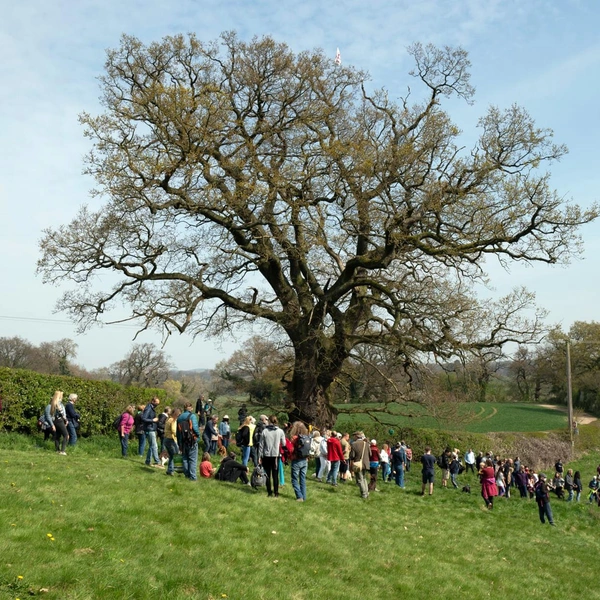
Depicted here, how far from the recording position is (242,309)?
80.8ft

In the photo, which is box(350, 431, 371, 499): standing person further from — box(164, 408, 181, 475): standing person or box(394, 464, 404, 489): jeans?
box(164, 408, 181, 475): standing person

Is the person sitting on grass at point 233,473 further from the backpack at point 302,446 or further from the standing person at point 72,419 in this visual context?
the standing person at point 72,419

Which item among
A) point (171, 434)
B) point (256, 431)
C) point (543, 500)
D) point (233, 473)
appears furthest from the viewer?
point (543, 500)

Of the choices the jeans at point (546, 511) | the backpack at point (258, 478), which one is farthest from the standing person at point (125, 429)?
the jeans at point (546, 511)

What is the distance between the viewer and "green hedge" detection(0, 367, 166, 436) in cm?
1742

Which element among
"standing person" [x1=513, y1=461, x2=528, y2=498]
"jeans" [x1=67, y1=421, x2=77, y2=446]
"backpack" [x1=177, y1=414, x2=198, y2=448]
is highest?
"backpack" [x1=177, y1=414, x2=198, y2=448]

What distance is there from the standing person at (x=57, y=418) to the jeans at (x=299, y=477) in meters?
6.02

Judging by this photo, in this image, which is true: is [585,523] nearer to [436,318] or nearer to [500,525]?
[500,525]

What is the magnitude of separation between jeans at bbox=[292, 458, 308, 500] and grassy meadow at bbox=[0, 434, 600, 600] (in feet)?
1.07

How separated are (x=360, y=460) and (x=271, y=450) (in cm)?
451

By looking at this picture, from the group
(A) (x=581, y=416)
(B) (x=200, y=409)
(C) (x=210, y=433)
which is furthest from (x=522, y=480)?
(A) (x=581, y=416)

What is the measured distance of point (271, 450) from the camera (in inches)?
542

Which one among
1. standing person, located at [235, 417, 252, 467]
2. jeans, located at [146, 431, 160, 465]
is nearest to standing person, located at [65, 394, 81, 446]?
jeans, located at [146, 431, 160, 465]

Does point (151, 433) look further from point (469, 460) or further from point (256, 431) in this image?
point (469, 460)
